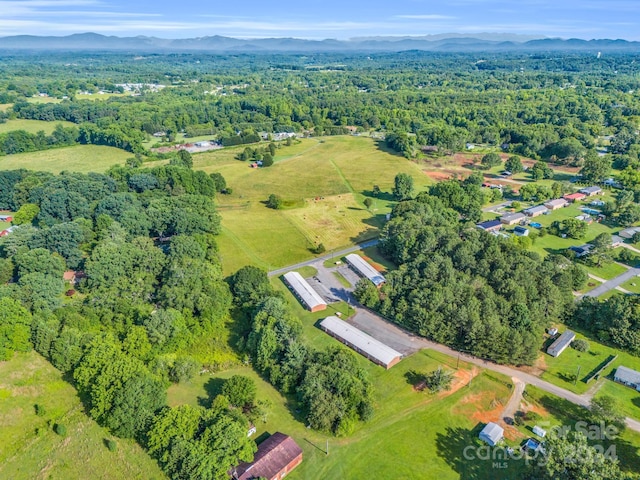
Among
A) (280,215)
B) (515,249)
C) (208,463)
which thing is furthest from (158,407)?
(280,215)

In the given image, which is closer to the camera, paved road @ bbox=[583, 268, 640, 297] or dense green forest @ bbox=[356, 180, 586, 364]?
dense green forest @ bbox=[356, 180, 586, 364]

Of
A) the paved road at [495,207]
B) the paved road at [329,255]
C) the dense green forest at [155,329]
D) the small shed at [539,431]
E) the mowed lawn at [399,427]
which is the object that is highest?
the dense green forest at [155,329]

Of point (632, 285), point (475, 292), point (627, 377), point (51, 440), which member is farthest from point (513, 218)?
point (51, 440)

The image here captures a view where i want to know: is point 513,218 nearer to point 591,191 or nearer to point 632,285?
point 632,285

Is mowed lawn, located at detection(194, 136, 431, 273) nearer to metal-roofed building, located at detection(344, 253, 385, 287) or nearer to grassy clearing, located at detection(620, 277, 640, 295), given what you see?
metal-roofed building, located at detection(344, 253, 385, 287)

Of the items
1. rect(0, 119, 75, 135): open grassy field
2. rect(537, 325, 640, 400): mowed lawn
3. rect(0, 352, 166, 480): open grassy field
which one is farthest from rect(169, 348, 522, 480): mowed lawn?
rect(0, 119, 75, 135): open grassy field

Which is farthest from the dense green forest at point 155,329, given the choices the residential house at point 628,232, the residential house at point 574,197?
the residential house at point 574,197

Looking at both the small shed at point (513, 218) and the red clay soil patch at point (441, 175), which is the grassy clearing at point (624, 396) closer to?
the small shed at point (513, 218)

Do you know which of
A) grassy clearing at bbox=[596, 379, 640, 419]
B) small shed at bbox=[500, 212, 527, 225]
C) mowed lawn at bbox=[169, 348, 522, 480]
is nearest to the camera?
mowed lawn at bbox=[169, 348, 522, 480]
